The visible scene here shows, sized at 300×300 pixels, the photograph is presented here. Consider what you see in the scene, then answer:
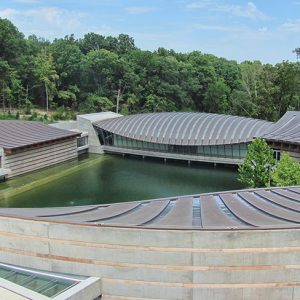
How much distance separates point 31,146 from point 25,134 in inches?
110

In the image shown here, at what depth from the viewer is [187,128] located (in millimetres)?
48625

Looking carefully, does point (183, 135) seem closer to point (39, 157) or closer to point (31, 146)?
point (39, 157)

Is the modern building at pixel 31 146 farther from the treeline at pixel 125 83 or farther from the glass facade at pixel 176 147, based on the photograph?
the treeline at pixel 125 83

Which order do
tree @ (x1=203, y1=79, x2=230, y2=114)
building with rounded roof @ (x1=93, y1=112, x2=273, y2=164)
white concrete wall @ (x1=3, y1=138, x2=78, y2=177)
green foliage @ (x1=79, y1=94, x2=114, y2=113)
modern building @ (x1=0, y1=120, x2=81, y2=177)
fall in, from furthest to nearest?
tree @ (x1=203, y1=79, x2=230, y2=114)
green foliage @ (x1=79, y1=94, x2=114, y2=113)
building with rounded roof @ (x1=93, y1=112, x2=273, y2=164)
white concrete wall @ (x1=3, y1=138, x2=78, y2=177)
modern building @ (x1=0, y1=120, x2=81, y2=177)

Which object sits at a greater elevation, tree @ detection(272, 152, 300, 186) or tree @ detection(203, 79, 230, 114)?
tree @ detection(203, 79, 230, 114)

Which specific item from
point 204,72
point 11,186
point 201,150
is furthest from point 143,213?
point 204,72

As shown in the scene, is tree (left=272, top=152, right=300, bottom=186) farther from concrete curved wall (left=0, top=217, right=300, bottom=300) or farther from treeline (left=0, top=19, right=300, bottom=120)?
treeline (left=0, top=19, right=300, bottom=120)

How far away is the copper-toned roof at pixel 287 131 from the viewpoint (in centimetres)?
3700

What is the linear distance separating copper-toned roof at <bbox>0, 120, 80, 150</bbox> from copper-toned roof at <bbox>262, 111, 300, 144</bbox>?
2356 centimetres

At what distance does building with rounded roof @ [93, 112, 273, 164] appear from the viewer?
4503 cm

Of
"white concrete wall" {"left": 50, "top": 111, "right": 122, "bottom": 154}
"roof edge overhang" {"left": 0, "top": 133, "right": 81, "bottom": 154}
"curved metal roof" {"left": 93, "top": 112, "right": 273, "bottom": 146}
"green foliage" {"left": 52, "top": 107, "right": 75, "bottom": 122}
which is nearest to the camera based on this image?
"roof edge overhang" {"left": 0, "top": 133, "right": 81, "bottom": 154}

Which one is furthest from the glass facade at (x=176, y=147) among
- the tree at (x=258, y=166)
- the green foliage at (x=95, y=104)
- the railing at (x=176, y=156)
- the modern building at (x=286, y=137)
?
the green foliage at (x=95, y=104)

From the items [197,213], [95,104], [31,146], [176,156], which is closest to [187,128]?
[176,156]

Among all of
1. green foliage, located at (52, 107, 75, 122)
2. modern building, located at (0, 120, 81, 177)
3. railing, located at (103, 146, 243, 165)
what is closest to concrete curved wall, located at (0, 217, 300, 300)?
modern building, located at (0, 120, 81, 177)
